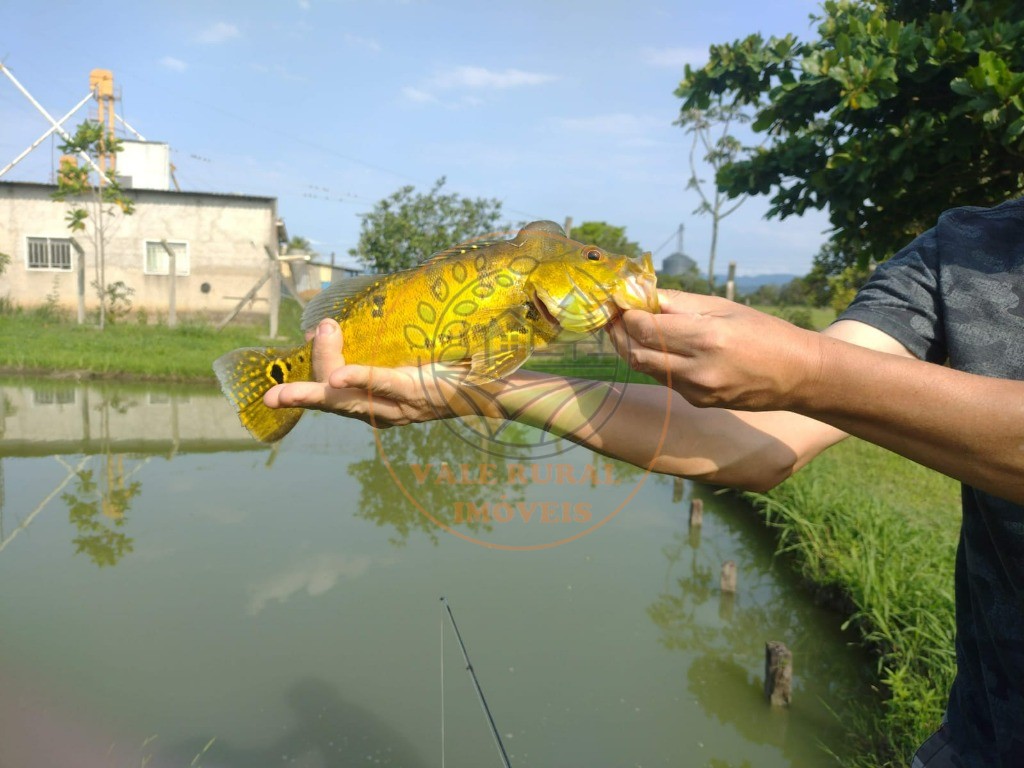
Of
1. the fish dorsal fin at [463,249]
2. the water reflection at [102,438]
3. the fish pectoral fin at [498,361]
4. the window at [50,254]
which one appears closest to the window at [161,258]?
the window at [50,254]

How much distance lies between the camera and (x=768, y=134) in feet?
13.5

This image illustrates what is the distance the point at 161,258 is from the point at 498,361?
61.1ft

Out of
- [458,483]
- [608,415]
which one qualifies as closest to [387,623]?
[458,483]

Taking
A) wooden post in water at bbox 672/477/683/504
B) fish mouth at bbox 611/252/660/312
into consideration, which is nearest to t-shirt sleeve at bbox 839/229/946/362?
fish mouth at bbox 611/252/660/312

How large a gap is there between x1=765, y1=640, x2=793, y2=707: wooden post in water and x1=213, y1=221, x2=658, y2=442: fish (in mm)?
3097

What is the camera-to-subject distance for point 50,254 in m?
17.6

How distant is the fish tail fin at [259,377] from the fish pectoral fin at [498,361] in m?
0.49

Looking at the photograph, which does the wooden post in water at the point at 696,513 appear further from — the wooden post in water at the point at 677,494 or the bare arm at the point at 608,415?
the bare arm at the point at 608,415

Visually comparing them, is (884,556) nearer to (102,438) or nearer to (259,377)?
(259,377)

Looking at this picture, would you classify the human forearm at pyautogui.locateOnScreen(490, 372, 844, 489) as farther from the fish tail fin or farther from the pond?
the pond

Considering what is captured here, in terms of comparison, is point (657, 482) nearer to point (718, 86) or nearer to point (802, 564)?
point (802, 564)

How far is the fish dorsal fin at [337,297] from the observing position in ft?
5.75

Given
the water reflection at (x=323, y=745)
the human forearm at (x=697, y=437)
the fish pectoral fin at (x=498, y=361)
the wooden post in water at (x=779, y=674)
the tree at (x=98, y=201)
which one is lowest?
the water reflection at (x=323, y=745)

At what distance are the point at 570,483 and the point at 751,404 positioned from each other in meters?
6.78
